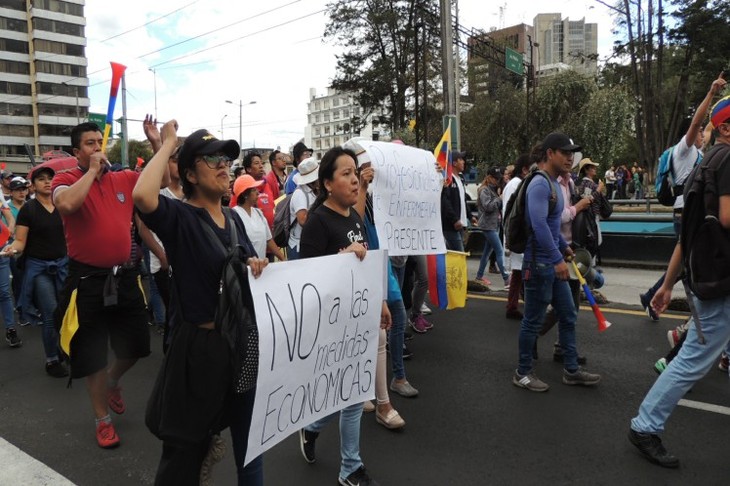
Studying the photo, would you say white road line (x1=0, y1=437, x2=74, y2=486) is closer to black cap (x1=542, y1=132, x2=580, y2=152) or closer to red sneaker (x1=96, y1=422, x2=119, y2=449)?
red sneaker (x1=96, y1=422, x2=119, y2=449)

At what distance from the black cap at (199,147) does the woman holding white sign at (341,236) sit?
2.73ft

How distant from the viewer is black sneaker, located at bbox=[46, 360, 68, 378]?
15.4 feet

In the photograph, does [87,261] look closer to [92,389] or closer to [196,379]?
[92,389]

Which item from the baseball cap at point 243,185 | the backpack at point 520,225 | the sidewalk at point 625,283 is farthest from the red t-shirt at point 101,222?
the sidewalk at point 625,283

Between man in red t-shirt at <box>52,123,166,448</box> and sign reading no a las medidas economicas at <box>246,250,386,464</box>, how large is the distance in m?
Result: 1.54

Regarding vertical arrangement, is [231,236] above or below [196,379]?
above

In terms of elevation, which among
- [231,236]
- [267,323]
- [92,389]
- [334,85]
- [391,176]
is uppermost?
[334,85]

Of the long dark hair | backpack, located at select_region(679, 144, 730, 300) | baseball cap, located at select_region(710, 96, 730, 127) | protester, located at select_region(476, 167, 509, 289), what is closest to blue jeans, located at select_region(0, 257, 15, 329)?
the long dark hair

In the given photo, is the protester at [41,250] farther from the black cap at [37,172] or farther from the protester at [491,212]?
the protester at [491,212]

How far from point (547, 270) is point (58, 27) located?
81.5m

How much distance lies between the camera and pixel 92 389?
3.34m

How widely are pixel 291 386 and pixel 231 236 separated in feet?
2.32

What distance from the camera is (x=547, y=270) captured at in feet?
12.5

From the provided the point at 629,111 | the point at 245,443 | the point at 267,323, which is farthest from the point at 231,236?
the point at 629,111
